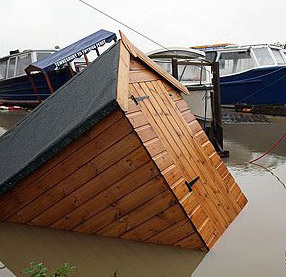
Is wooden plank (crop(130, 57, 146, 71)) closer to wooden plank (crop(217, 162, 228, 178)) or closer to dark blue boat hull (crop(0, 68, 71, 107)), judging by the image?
wooden plank (crop(217, 162, 228, 178))

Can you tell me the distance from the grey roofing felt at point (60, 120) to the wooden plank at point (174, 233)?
1342 millimetres

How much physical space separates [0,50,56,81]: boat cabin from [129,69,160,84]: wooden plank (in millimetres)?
10235

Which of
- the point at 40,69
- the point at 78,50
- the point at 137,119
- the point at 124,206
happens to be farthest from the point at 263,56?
Result: the point at 124,206

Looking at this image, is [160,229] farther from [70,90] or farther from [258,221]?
[70,90]

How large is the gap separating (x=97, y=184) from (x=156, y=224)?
0.75 meters

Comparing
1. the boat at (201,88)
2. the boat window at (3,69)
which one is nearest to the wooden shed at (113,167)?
the boat at (201,88)

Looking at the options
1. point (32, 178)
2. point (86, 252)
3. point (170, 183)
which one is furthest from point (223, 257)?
point (32, 178)

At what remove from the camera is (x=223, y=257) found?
3.75 meters

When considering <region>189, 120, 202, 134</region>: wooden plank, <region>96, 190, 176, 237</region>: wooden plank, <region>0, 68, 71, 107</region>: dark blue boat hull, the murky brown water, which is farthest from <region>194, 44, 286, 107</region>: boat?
<region>96, 190, 176, 237</region>: wooden plank

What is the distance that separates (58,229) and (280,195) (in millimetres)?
3362

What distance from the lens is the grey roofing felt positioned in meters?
3.66

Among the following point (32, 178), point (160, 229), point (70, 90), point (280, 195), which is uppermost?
point (70, 90)

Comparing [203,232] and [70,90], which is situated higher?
[70,90]

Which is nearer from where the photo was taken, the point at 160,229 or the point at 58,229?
the point at 160,229
